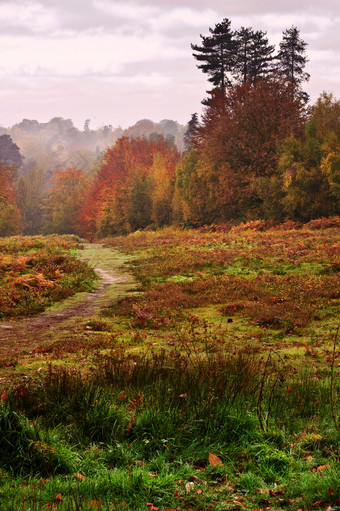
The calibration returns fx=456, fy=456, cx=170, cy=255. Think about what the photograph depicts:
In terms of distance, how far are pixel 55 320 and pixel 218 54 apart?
4376cm

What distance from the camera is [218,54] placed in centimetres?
4797

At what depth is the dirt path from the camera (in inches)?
355

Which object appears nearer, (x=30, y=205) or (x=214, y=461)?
(x=214, y=461)

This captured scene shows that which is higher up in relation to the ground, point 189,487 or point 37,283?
point 37,283

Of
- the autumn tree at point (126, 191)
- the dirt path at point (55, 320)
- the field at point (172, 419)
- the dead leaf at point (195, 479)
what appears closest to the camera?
the field at point (172, 419)

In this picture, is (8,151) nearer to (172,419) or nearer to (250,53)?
(250,53)

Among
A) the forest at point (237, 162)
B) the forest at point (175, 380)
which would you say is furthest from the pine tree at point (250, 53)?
the forest at point (175, 380)

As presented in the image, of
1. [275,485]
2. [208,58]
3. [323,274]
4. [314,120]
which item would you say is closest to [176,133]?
[208,58]

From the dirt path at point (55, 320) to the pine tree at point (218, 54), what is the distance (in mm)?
37279

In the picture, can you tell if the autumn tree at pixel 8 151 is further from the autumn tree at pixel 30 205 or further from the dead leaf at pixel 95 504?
the dead leaf at pixel 95 504

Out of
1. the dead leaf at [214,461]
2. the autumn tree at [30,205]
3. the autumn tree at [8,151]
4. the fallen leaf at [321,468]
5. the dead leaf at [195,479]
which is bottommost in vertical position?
the dead leaf at [195,479]

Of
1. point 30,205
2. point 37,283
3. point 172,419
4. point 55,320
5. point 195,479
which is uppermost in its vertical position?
point 30,205

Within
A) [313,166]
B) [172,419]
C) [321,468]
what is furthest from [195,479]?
[313,166]

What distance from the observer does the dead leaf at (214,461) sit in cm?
439
